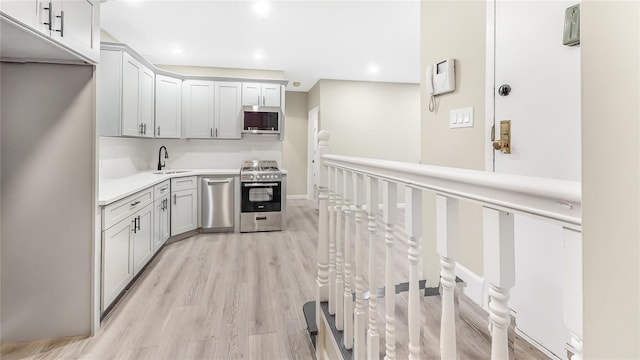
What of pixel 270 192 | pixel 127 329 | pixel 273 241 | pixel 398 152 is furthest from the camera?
pixel 398 152

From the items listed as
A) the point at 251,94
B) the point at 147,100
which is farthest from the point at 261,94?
the point at 147,100

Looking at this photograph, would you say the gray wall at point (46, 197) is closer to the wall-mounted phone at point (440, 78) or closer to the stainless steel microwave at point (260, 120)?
the wall-mounted phone at point (440, 78)

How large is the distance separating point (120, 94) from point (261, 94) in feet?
6.69

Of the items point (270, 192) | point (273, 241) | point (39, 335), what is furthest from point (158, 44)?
point (39, 335)

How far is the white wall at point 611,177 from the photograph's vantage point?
298 mm

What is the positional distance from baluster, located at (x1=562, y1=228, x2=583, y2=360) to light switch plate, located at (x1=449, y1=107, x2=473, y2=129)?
1.87 meters

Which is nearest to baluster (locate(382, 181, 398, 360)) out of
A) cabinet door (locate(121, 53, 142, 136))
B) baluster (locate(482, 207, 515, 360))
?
baluster (locate(482, 207, 515, 360))

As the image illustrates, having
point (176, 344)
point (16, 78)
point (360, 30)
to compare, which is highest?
point (360, 30)

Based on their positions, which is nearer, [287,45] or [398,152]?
[287,45]

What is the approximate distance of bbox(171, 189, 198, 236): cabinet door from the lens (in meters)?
4.08

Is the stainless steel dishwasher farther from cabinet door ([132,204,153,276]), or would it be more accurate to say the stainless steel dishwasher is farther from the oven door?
cabinet door ([132,204,153,276])

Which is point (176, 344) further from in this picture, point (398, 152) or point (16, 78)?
point (398, 152)

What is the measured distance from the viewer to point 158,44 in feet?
13.8

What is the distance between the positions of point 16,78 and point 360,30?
10.3 feet
